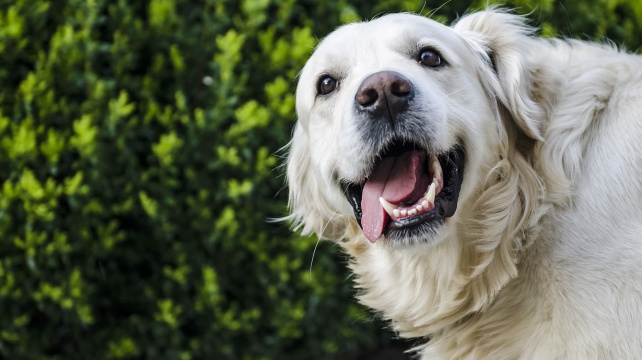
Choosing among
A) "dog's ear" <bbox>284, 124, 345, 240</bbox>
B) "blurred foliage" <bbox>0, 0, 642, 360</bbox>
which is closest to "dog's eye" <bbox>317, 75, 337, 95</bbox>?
"dog's ear" <bbox>284, 124, 345, 240</bbox>

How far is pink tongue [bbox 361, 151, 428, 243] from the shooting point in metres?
2.73

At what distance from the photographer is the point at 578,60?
2979 millimetres

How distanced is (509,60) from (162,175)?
1977 mm

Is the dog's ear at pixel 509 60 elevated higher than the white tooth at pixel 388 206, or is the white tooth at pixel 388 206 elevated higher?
the dog's ear at pixel 509 60

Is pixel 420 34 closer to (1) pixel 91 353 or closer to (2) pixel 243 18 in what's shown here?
(2) pixel 243 18

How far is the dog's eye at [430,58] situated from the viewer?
2.87 meters

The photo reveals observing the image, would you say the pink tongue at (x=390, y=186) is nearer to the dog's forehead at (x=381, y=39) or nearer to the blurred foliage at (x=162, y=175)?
the dog's forehead at (x=381, y=39)

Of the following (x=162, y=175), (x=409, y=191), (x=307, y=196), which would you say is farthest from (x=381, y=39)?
(x=162, y=175)

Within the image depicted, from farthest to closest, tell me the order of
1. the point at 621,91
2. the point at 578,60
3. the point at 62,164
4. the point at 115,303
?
the point at 115,303
the point at 62,164
the point at 578,60
the point at 621,91

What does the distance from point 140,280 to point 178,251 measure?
30 centimetres

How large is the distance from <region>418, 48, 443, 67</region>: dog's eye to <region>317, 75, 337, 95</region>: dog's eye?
0.36 m

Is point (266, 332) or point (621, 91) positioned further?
point (266, 332)

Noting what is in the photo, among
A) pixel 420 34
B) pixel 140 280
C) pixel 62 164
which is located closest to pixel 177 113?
pixel 62 164

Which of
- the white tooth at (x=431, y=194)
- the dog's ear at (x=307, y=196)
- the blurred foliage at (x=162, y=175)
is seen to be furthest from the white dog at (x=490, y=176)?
the blurred foliage at (x=162, y=175)
